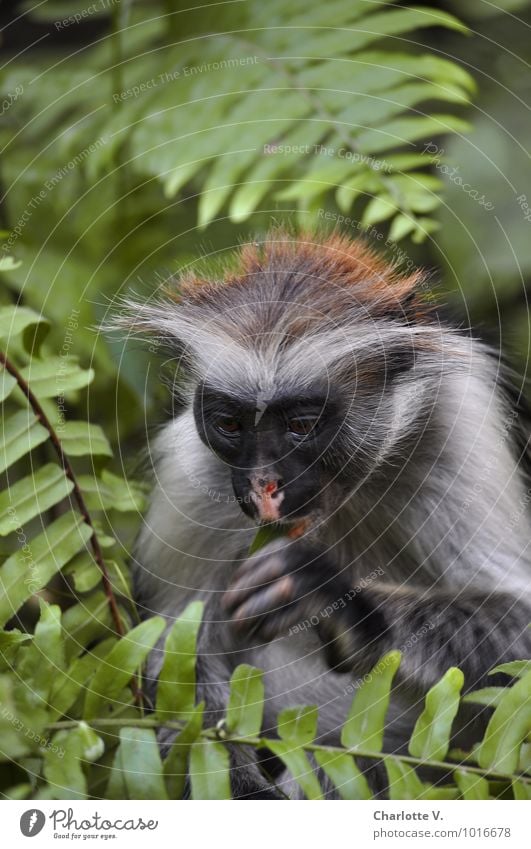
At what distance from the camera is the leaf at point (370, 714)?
171 centimetres

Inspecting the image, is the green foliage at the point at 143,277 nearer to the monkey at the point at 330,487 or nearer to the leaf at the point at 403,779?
the leaf at the point at 403,779

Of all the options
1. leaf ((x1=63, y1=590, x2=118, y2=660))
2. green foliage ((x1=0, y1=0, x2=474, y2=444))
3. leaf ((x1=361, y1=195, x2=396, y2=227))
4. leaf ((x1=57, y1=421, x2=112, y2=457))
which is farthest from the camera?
green foliage ((x1=0, y1=0, x2=474, y2=444))

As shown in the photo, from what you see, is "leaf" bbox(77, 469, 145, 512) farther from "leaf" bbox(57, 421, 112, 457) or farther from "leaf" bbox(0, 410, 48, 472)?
"leaf" bbox(0, 410, 48, 472)

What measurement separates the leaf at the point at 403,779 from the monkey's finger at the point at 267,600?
0.39 meters

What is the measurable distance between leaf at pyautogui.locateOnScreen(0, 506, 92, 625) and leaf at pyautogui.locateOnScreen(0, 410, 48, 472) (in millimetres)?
161

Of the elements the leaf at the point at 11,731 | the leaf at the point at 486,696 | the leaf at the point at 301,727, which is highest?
the leaf at the point at 11,731

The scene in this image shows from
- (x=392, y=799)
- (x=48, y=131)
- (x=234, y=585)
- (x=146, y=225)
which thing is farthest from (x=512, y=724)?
(x=48, y=131)

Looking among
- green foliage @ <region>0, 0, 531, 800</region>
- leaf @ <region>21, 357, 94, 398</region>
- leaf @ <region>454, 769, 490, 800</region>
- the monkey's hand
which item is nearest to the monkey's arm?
the monkey's hand

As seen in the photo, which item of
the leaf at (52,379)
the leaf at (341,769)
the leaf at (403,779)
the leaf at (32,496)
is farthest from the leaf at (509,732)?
the leaf at (52,379)

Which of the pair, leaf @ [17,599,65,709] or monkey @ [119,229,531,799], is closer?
leaf @ [17,599,65,709]

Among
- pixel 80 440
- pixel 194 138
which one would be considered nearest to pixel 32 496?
pixel 80 440

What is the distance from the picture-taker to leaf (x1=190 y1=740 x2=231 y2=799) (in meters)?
1.70
